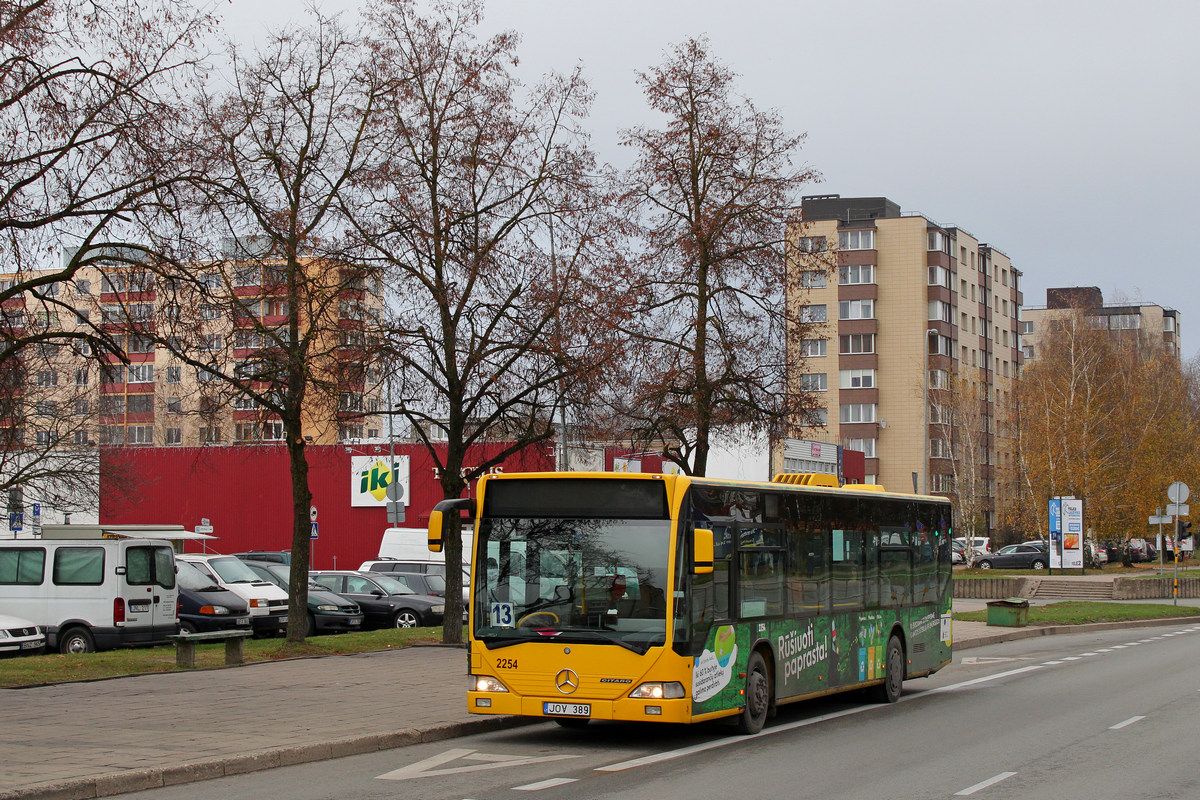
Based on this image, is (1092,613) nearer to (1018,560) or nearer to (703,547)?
(703,547)

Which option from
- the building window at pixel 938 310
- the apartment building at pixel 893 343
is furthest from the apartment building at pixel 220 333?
the building window at pixel 938 310

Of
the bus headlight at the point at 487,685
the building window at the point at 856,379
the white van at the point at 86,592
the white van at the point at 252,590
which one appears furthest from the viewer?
the building window at the point at 856,379

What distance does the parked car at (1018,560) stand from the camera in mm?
69375

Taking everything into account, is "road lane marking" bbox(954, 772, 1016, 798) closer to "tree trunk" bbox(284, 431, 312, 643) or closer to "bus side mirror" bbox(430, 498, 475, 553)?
"bus side mirror" bbox(430, 498, 475, 553)

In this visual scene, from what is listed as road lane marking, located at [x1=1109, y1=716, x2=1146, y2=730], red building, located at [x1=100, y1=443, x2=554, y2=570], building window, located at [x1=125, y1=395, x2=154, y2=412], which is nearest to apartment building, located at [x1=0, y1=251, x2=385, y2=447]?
road lane marking, located at [x1=1109, y1=716, x2=1146, y2=730]

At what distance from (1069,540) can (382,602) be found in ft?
120

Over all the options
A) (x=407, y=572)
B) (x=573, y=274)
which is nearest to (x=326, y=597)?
(x=407, y=572)

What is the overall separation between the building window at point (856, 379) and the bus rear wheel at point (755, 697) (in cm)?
7921

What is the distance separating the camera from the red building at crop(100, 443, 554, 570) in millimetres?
57688

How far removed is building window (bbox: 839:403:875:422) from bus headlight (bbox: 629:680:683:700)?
81.0 m

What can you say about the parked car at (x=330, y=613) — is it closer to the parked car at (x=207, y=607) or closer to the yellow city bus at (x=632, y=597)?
the parked car at (x=207, y=607)

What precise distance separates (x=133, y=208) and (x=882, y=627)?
411 inches

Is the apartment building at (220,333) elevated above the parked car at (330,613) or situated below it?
above

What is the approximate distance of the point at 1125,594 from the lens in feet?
155
